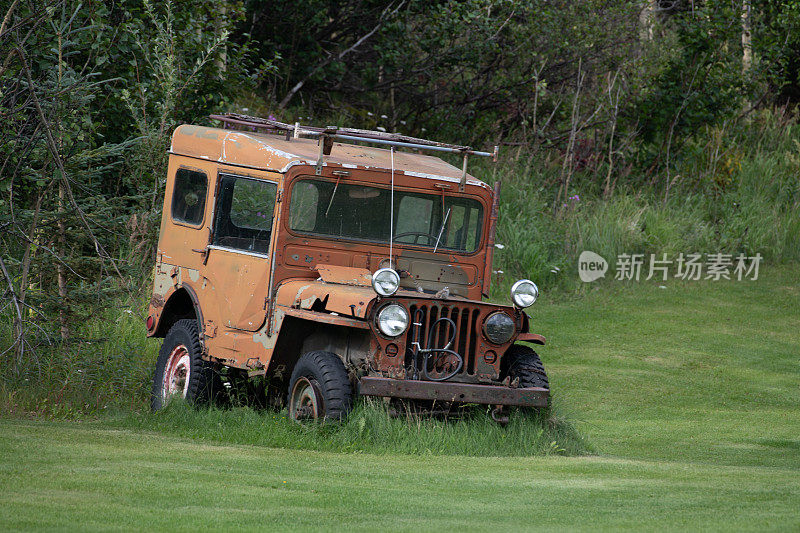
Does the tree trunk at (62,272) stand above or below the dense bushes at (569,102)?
below

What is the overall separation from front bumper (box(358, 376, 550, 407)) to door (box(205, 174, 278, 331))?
1.36m

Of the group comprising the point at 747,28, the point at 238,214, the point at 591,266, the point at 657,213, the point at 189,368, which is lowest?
the point at 189,368

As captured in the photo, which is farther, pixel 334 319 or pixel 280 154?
pixel 280 154

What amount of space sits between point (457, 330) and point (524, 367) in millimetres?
691

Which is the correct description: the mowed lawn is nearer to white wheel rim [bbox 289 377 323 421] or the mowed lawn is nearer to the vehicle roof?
white wheel rim [bbox 289 377 323 421]

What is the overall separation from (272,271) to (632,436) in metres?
3.70

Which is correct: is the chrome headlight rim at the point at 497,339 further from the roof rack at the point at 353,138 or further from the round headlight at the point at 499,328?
the roof rack at the point at 353,138

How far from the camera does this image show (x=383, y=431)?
8.23 meters

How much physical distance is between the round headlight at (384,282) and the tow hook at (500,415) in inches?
49.8

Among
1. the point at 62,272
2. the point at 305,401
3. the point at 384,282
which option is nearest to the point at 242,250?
the point at 305,401

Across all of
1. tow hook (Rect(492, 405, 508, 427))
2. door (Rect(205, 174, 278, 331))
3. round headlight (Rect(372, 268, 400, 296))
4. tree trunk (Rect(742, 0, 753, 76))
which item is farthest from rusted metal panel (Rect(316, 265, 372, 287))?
tree trunk (Rect(742, 0, 753, 76))

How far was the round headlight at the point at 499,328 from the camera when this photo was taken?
858cm

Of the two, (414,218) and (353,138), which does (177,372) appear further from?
(353,138)

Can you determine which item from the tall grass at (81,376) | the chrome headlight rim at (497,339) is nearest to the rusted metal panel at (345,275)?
the chrome headlight rim at (497,339)
